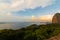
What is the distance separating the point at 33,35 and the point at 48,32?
3.14ft

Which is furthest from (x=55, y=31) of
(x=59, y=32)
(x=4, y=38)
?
(x=4, y=38)

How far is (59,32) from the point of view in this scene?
6.08 m

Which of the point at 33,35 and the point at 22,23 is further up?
the point at 22,23

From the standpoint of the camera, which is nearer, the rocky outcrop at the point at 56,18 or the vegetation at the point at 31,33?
the vegetation at the point at 31,33

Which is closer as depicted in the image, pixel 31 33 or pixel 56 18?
pixel 31 33

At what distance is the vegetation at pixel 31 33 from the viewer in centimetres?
495

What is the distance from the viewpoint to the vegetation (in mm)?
4952

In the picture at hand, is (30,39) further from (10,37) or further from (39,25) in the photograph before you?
(39,25)

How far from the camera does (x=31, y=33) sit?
561 cm

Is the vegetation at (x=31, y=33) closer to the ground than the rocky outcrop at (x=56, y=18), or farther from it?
closer to the ground

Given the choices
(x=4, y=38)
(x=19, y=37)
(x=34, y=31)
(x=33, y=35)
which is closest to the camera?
(x=4, y=38)

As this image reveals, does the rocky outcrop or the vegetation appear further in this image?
the rocky outcrop

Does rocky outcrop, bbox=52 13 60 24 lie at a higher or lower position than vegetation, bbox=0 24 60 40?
higher

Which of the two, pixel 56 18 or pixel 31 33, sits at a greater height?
pixel 56 18
